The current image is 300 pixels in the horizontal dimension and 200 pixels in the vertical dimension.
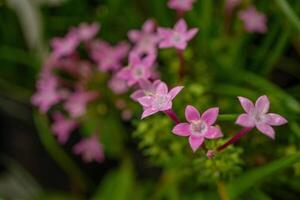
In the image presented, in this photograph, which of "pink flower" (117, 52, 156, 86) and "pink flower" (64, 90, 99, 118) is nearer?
"pink flower" (117, 52, 156, 86)

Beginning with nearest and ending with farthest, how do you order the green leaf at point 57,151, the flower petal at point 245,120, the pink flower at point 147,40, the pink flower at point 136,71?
the flower petal at point 245,120
the pink flower at point 136,71
the pink flower at point 147,40
the green leaf at point 57,151

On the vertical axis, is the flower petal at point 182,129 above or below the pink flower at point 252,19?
below

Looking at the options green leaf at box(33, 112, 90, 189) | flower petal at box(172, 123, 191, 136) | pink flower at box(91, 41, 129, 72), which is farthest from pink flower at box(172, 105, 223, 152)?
green leaf at box(33, 112, 90, 189)

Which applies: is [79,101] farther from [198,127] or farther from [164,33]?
[198,127]

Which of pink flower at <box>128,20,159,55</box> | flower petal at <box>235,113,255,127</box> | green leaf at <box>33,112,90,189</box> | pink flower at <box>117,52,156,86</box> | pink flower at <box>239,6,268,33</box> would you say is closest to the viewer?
flower petal at <box>235,113,255,127</box>

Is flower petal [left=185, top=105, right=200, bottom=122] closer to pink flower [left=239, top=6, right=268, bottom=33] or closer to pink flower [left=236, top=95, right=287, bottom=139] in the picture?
pink flower [left=236, top=95, right=287, bottom=139]

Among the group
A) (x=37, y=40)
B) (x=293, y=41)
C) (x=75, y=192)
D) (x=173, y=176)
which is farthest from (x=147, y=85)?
(x=75, y=192)

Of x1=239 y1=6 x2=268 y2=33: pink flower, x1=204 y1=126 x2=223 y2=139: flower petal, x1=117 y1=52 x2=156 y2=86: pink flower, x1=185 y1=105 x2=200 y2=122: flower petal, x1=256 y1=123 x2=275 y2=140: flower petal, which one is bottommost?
x1=256 y1=123 x2=275 y2=140: flower petal

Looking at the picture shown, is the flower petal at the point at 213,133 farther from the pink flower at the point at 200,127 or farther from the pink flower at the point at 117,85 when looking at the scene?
the pink flower at the point at 117,85

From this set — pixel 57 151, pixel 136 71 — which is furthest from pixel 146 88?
pixel 57 151

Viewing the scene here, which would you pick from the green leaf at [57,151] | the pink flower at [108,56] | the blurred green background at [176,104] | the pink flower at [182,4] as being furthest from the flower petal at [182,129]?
the green leaf at [57,151]
